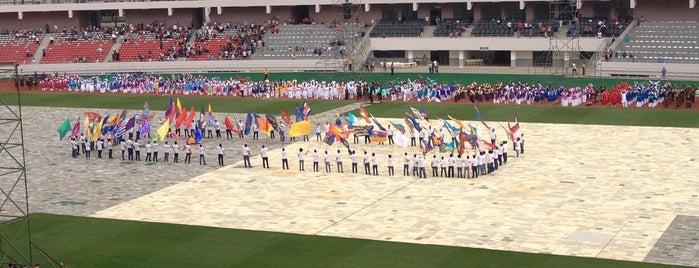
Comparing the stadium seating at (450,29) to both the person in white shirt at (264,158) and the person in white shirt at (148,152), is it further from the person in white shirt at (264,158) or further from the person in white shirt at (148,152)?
the person in white shirt at (264,158)

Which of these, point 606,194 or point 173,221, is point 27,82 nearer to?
point 173,221

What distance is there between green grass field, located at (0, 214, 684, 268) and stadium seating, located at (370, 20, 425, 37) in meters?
64.6

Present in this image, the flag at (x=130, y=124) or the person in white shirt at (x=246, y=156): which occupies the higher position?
the flag at (x=130, y=124)

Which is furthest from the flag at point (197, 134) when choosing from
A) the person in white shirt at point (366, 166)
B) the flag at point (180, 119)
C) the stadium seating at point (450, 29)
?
the stadium seating at point (450, 29)

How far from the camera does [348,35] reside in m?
102

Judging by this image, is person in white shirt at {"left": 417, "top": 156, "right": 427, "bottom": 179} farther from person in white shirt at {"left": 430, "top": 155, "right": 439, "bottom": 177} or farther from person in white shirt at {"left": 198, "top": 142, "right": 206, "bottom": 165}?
person in white shirt at {"left": 198, "top": 142, "right": 206, "bottom": 165}

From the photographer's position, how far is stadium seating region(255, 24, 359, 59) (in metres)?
99.4

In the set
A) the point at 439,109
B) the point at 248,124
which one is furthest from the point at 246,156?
the point at 439,109

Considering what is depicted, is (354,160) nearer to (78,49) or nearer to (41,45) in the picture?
(78,49)

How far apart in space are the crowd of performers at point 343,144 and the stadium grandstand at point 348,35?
111 feet

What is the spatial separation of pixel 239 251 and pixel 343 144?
1919 centimetres

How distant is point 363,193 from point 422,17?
65.1 meters

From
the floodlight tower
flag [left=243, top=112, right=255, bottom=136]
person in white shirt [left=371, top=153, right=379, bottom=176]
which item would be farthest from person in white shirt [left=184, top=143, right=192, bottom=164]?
person in white shirt [left=371, top=153, right=379, bottom=176]

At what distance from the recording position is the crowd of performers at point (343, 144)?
46938 millimetres
